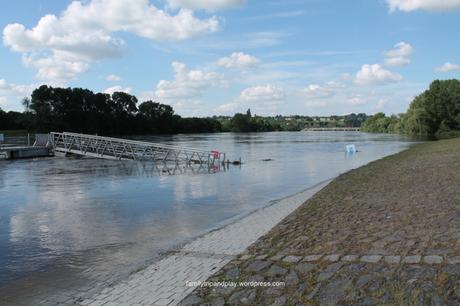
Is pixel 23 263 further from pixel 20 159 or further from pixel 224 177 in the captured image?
pixel 20 159

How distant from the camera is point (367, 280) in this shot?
595 centimetres

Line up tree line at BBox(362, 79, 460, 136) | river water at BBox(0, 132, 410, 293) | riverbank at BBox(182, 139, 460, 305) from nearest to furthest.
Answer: riverbank at BBox(182, 139, 460, 305), river water at BBox(0, 132, 410, 293), tree line at BBox(362, 79, 460, 136)

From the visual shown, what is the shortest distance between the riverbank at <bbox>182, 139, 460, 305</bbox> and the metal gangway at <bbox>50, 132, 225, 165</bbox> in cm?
2815

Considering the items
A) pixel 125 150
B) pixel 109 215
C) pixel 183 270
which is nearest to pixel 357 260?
pixel 183 270

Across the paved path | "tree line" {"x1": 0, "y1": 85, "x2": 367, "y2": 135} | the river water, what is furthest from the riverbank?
"tree line" {"x1": 0, "y1": 85, "x2": 367, "y2": 135}

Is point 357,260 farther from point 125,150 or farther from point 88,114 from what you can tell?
point 88,114

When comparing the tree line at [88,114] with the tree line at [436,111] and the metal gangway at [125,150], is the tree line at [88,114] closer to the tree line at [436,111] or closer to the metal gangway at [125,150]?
the metal gangway at [125,150]

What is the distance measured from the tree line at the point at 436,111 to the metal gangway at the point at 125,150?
8449 centimetres

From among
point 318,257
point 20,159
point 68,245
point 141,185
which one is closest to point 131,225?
Answer: point 68,245

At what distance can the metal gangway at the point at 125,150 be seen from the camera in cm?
4116

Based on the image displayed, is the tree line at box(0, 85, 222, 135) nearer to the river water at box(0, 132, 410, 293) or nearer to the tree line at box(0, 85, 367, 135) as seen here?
the tree line at box(0, 85, 367, 135)

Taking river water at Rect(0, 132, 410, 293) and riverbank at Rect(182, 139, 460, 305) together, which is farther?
river water at Rect(0, 132, 410, 293)

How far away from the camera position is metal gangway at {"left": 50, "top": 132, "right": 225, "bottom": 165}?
41156mm

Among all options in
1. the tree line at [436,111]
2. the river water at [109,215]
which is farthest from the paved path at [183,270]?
the tree line at [436,111]
